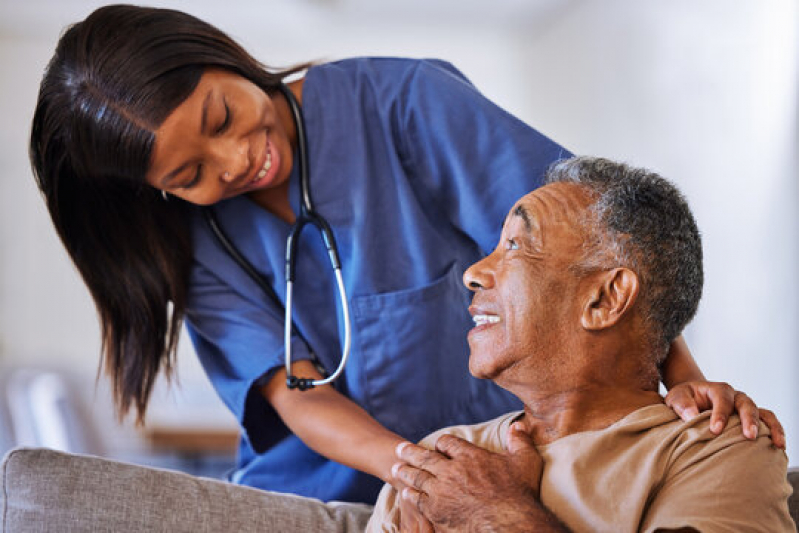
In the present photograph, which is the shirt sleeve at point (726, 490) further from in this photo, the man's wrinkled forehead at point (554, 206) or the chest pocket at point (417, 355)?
the chest pocket at point (417, 355)

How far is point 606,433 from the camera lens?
1.09 m

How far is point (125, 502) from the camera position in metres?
1.24

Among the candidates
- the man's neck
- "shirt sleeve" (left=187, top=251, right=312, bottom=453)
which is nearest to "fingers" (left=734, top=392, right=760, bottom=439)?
the man's neck

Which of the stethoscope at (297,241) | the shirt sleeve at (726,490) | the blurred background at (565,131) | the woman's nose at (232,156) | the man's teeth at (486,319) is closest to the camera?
the shirt sleeve at (726,490)

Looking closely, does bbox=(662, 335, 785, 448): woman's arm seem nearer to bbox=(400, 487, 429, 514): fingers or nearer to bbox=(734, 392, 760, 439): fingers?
bbox=(734, 392, 760, 439): fingers

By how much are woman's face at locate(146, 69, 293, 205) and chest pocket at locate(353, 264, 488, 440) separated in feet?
0.94

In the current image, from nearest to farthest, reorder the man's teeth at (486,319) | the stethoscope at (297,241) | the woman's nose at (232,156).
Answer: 1. the man's teeth at (486,319)
2. the woman's nose at (232,156)
3. the stethoscope at (297,241)

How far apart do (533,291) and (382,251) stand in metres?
0.37

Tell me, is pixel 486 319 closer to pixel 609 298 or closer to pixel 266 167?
pixel 609 298

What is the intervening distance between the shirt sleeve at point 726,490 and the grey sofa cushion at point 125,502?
0.51m

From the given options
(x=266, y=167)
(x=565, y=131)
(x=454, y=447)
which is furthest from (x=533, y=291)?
(x=565, y=131)

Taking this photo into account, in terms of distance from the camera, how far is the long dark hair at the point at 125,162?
125cm

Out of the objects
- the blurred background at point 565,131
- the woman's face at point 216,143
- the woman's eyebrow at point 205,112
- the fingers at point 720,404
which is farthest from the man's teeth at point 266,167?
the blurred background at point 565,131

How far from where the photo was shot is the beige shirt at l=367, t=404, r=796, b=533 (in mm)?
963
